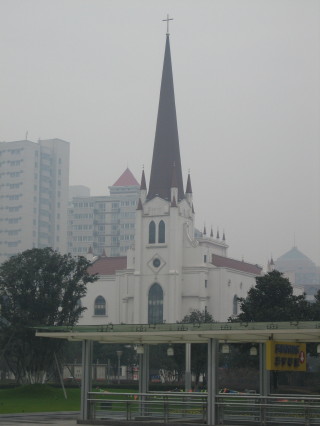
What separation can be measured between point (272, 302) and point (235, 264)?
69078 mm

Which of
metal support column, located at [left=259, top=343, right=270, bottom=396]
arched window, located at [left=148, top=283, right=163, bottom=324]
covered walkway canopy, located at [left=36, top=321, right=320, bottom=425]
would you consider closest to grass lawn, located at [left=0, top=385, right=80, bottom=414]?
covered walkway canopy, located at [left=36, top=321, right=320, bottom=425]

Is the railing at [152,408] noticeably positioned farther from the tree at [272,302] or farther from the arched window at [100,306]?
the arched window at [100,306]

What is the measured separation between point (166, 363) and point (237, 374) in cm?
932

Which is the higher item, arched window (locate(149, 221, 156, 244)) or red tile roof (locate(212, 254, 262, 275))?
arched window (locate(149, 221, 156, 244))

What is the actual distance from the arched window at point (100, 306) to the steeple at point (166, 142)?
734 inches

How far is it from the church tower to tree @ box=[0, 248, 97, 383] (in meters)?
49.8

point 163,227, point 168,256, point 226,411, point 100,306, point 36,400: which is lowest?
point 36,400

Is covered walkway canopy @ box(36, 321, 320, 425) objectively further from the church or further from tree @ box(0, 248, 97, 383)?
the church

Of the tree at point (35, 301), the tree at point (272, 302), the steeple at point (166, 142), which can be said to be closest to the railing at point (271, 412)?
the tree at point (272, 302)

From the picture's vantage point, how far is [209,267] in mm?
120750

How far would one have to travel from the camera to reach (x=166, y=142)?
384 feet

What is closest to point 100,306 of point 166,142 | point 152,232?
point 152,232

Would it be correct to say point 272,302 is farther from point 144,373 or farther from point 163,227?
point 163,227

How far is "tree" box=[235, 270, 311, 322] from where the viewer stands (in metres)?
64.0
